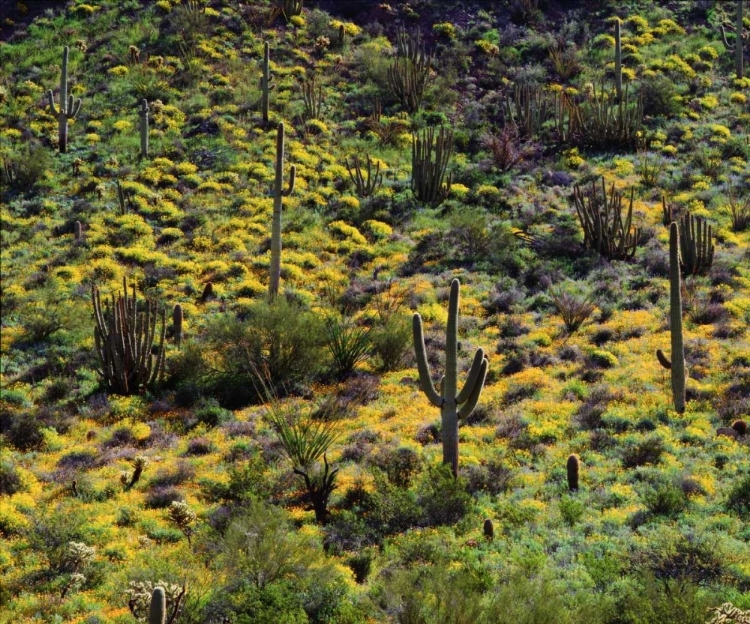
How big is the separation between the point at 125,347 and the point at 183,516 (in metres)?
6.30

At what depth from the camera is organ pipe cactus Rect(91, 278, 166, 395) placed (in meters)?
18.6

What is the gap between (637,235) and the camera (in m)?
25.0

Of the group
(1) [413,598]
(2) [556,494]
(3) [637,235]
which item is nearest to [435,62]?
(3) [637,235]

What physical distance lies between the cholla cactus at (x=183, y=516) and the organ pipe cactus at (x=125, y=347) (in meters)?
5.87

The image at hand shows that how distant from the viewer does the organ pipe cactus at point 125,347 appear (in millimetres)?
18562

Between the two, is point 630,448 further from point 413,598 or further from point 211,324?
point 211,324

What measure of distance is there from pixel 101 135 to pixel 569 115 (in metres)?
17.2

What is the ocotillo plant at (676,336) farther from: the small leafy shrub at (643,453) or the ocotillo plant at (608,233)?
the ocotillo plant at (608,233)

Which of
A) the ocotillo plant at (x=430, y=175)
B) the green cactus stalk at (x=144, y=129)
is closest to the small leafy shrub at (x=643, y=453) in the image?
the ocotillo plant at (x=430, y=175)

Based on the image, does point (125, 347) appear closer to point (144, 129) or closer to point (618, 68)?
point (144, 129)

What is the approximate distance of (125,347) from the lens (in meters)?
18.8

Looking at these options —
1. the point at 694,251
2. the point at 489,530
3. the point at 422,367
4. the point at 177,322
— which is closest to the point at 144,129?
the point at 177,322

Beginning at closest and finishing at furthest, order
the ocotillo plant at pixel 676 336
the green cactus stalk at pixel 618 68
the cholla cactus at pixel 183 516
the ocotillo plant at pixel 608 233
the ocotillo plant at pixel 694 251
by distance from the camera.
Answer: the cholla cactus at pixel 183 516 < the ocotillo plant at pixel 676 336 < the ocotillo plant at pixel 694 251 < the ocotillo plant at pixel 608 233 < the green cactus stalk at pixel 618 68

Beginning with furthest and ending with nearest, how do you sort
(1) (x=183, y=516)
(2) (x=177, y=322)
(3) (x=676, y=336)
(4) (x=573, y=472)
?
1. (2) (x=177, y=322)
2. (3) (x=676, y=336)
3. (4) (x=573, y=472)
4. (1) (x=183, y=516)
